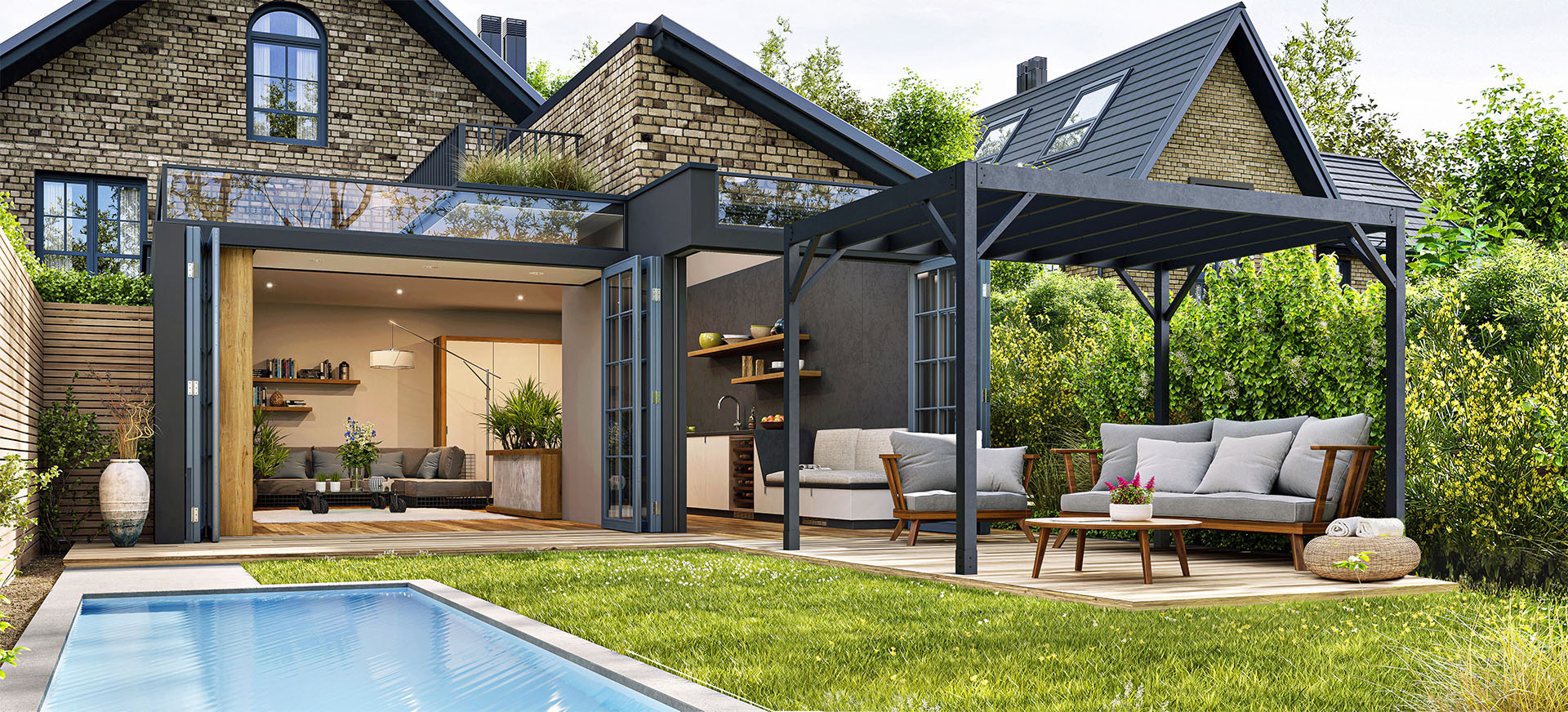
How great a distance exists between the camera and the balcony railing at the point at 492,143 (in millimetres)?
11211

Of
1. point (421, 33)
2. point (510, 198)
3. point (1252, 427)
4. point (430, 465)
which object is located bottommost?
point (430, 465)

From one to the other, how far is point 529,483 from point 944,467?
4897 millimetres

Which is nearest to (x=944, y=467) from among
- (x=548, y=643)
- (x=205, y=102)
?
(x=548, y=643)

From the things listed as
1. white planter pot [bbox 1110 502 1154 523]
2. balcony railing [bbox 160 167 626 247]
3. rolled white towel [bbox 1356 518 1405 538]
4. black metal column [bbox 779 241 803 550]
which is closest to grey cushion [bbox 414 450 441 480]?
balcony railing [bbox 160 167 626 247]

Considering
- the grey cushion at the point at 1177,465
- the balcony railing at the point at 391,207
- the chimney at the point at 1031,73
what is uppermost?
the chimney at the point at 1031,73

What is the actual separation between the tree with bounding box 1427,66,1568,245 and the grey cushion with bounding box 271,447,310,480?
Result: 39.3 ft

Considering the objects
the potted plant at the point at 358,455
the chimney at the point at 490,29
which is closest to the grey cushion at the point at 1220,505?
the potted plant at the point at 358,455

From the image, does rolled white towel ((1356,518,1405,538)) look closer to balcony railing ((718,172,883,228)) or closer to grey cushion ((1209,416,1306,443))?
grey cushion ((1209,416,1306,443))

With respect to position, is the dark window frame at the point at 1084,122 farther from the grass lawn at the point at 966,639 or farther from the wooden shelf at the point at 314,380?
the grass lawn at the point at 966,639

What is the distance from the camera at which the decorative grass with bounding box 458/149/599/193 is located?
10391mm

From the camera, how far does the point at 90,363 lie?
8.45m

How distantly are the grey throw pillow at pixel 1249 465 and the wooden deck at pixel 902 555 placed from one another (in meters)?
0.42

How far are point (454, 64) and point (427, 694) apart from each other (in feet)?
42.5

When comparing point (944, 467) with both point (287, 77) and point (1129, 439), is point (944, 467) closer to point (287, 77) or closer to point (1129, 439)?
point (1129, 439)
